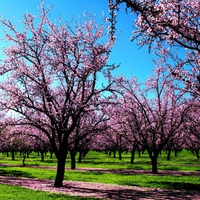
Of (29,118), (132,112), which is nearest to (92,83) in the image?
(29,118)

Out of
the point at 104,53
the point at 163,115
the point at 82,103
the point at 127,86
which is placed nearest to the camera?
the point at 82,103

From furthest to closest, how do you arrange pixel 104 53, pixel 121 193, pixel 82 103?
1. pixel 104 53
2. pixel 82 103
3. pixel 121 193

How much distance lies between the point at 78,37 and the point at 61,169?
9.46 meters

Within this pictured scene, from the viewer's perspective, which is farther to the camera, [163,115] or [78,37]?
[163,115]

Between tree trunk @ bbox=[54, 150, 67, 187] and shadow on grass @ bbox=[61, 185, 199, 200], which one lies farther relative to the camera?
tree trunk @ bbox=[54, 150, 67, 187]

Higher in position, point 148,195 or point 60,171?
point 60,171

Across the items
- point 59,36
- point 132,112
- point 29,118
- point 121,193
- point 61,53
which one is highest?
point 59,36

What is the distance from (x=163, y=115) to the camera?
28.0m

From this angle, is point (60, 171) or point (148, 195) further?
point (60, 171)

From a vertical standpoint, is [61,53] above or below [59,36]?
below

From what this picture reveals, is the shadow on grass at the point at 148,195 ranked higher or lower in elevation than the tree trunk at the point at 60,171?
lower

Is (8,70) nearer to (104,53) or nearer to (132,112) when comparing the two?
(104,53)

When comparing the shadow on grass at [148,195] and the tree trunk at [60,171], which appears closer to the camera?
the shadow on grass at [148,195]

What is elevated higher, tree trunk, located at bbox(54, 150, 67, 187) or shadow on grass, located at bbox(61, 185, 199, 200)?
tree trunk, located at bbox(54, 150, 67, 187)
